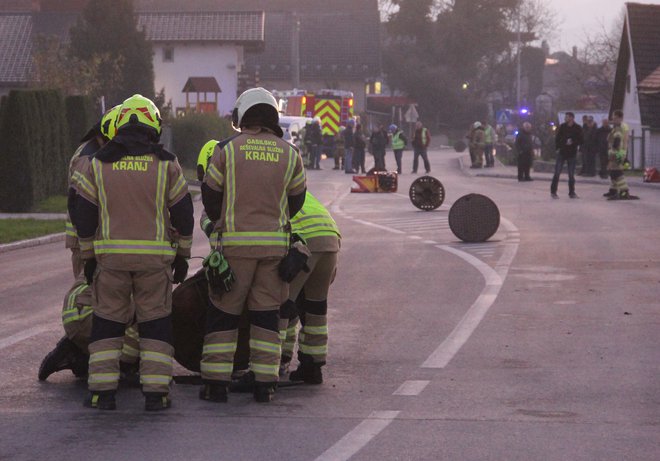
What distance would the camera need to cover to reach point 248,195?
26.4 feet

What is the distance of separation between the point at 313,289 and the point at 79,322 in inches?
59.0

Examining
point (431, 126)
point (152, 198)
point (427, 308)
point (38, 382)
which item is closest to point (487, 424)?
point (152, 198)

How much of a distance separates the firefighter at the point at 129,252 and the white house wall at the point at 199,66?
67286 mm

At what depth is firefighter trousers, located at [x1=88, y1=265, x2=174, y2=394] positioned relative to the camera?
7.90 metres

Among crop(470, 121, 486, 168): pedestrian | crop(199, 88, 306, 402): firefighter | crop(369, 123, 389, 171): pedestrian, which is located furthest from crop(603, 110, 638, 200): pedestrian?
crop(470, 121, 486, 168): pedestrian

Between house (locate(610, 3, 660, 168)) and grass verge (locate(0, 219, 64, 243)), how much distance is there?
2692 centimetres

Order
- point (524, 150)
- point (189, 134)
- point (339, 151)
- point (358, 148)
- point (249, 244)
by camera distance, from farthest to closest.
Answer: point (339, 151) → point (358, 148) → point (189, 134) → point (524, 150) → point (249, 244)

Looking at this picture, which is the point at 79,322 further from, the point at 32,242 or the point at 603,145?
the point at 603,145

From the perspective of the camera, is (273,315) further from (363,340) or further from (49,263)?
(49,263)

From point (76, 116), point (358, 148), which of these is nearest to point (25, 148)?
point (76, 116)

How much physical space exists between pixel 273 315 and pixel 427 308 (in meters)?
4.49

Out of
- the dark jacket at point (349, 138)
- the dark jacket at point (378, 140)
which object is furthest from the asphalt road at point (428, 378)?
the dark jacket at point (349, 138)

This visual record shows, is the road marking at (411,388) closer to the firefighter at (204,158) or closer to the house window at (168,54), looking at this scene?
the firefighter at (204,158)

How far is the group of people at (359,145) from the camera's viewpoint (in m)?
45.7
